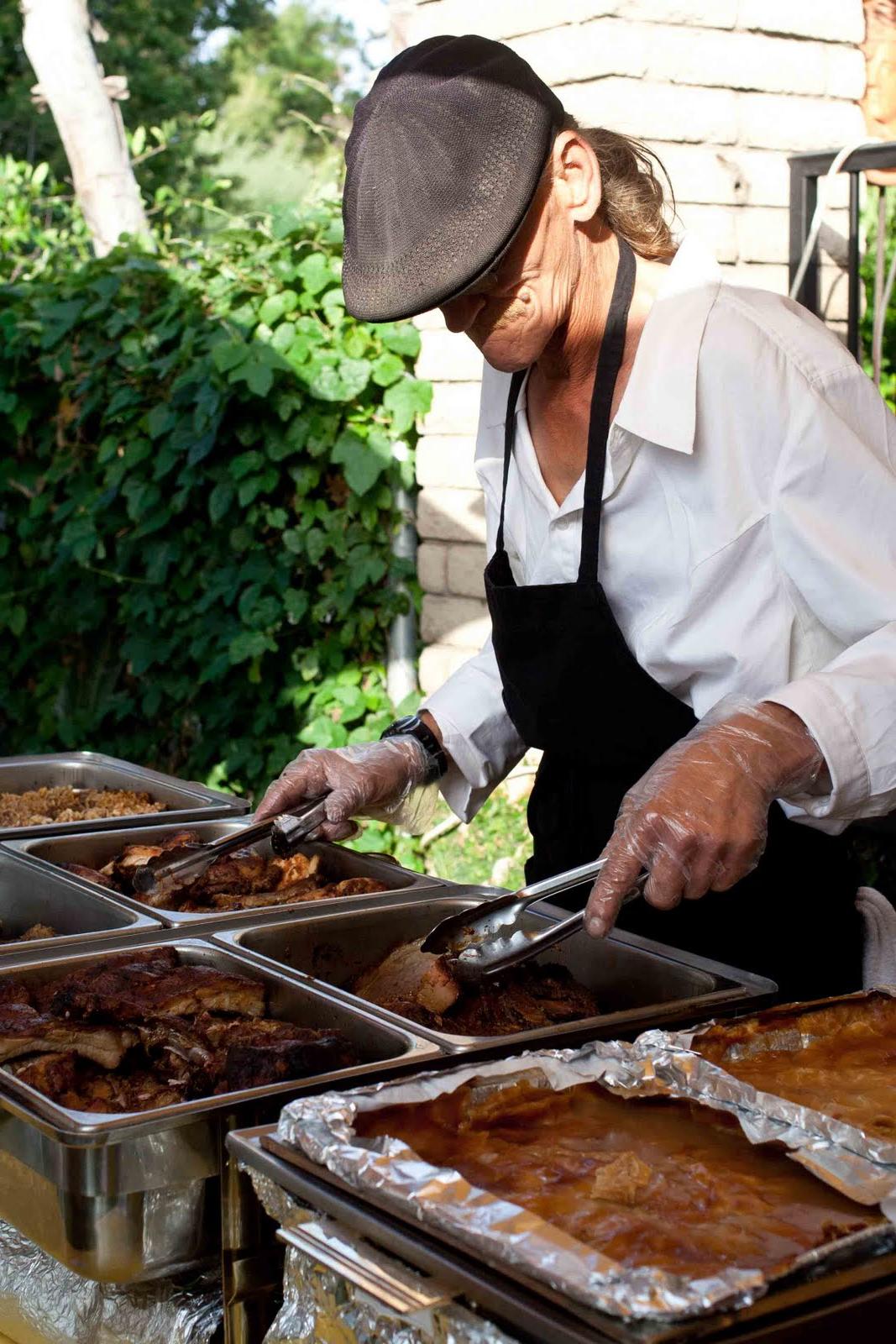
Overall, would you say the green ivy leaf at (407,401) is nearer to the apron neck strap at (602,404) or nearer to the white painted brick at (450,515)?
the white painted brick at (450,515)

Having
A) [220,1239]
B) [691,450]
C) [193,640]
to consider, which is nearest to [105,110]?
[193,640]

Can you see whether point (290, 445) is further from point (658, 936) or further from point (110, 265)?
point (658, 936)

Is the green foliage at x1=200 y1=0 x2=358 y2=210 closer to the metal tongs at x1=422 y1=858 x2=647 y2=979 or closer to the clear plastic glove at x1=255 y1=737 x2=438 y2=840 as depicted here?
the clear plastic glove at x1=255 y1=737 x2=438 y2=840

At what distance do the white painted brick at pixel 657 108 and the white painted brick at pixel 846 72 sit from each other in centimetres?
34

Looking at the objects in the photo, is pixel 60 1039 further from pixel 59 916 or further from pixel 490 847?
pixel 490 847

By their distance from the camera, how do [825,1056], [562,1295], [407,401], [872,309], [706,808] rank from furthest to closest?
[407,401] < [872,309] < [706,808] < [825,1056] < [562,1295]

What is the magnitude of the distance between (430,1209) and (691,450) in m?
1.12

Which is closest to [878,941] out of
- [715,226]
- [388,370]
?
[715,226]

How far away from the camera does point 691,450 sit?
196cm

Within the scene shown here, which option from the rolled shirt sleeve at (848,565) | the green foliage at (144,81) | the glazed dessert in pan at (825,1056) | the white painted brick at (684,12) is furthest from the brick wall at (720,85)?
the green foliage at (144,81)

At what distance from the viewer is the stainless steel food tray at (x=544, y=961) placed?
1.70m

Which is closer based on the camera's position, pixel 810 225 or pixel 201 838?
pixel 201 838

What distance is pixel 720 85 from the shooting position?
4129 millimetres

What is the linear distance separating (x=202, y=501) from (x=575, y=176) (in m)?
3.66
